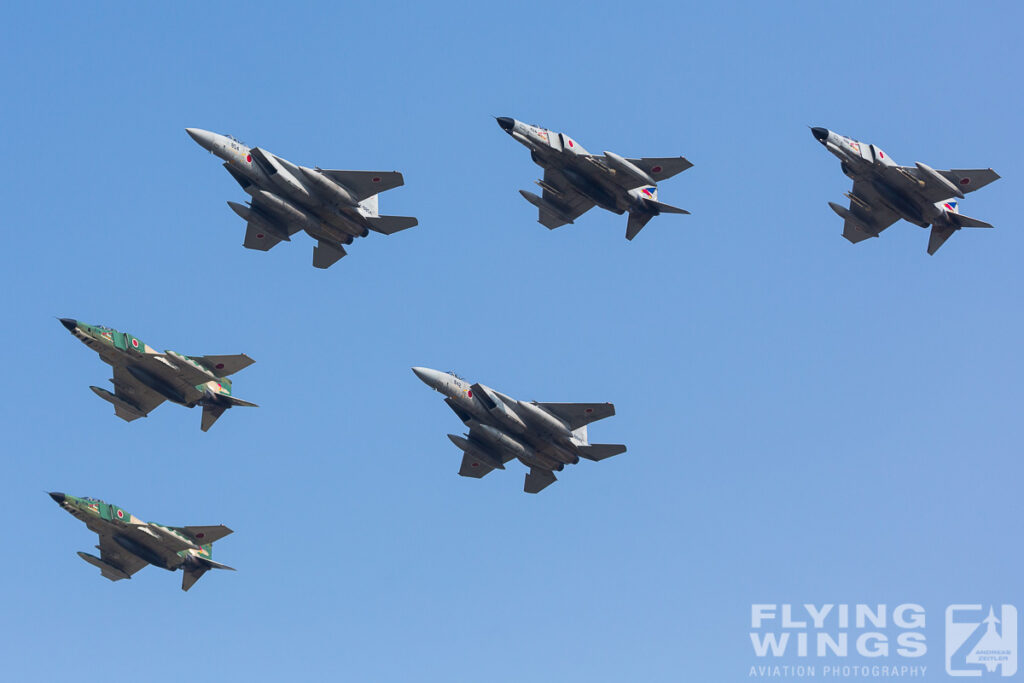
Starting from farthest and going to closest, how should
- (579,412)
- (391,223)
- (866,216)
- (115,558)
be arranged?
(866,216) < (115,558) < (391,223) < (579,412)

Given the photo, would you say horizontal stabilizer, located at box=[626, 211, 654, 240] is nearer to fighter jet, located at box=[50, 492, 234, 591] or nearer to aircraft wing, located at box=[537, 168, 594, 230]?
aircraft wing, located at box=[537, 168, 594, 230]

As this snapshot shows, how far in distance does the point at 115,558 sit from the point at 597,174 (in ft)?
104

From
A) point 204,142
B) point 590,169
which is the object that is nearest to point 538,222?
point 590,169

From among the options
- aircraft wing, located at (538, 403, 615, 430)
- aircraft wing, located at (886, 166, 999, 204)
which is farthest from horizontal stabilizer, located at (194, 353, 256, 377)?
aircraft wing, located at (886, 166, 999, 204)

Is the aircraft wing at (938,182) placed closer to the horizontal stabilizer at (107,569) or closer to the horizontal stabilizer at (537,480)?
the horizontal stabilizer at (537,480)

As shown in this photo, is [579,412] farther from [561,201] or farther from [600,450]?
[561,201]

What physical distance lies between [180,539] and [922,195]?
137 feet

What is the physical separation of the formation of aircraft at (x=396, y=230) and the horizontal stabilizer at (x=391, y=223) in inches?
2.0

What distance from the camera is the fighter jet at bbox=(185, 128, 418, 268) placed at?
68.3 m

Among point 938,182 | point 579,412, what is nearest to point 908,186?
point 938,182

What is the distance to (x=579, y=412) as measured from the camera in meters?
68.6

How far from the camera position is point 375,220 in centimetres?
7069

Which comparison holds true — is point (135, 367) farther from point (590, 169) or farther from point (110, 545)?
point (590, 169)

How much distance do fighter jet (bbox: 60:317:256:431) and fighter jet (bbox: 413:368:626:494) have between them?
10.2m
